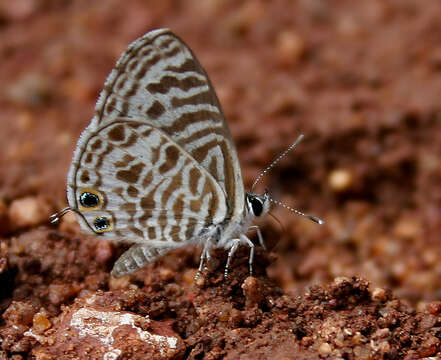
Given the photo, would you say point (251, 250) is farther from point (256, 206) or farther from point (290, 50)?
A: point (290, 50)

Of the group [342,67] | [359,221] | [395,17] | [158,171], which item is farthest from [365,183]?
[158,171]

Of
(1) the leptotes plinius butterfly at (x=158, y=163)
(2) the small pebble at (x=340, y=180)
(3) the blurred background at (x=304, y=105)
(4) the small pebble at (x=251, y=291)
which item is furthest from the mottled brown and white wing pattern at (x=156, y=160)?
(2) the small pebble at (x=340, y=180)

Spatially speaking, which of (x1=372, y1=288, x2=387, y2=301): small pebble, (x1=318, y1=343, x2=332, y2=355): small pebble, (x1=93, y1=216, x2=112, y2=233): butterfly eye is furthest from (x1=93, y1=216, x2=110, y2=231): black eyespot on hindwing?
(x1=372, y1=288, x2=387, y2=301): small pebble

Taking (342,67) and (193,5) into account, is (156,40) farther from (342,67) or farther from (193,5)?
(193,5)

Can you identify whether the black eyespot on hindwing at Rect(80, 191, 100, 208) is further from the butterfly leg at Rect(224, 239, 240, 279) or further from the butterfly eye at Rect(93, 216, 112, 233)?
the butterfly leg at Rect(224, 239, 240, 279)

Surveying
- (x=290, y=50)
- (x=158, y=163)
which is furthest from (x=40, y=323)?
(x=290, y=50)

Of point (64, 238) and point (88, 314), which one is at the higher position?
point (64, 238)
